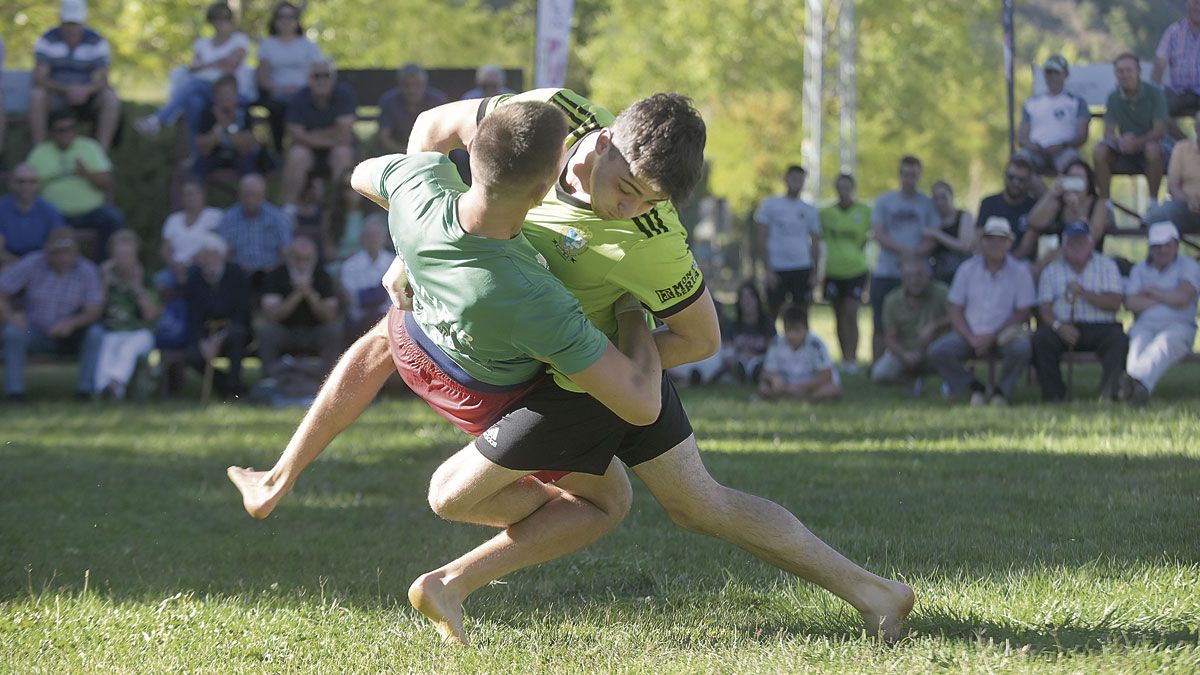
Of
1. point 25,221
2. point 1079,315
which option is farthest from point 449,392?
point 25,221

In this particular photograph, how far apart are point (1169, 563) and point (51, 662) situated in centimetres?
376

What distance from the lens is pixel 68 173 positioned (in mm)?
13406

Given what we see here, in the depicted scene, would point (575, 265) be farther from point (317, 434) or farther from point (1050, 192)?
point (1050, 192)

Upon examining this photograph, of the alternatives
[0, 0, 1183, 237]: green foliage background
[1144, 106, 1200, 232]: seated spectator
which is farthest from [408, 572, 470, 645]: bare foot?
[0, 0, 1183, 237]: green foliage background

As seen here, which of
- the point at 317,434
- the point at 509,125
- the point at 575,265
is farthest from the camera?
the point at 317,434

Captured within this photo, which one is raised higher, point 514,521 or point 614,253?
point 614,253

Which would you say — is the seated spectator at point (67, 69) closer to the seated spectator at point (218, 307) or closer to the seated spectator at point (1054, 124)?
the seated spectator at point (218, 307)

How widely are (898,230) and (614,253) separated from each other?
1009cm

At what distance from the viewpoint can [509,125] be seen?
3850 millimetres

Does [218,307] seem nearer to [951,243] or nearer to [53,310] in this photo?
[53,310]

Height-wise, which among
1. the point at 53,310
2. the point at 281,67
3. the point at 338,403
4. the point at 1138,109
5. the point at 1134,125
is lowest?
the point at 53,310

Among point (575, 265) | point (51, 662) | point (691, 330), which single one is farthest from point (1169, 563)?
point (51, 662)

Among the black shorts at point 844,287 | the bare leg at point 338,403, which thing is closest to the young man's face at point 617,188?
the bare leg at point 338,403

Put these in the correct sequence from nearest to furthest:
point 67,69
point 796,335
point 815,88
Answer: point 796,335, point 67,69, point 815,88
